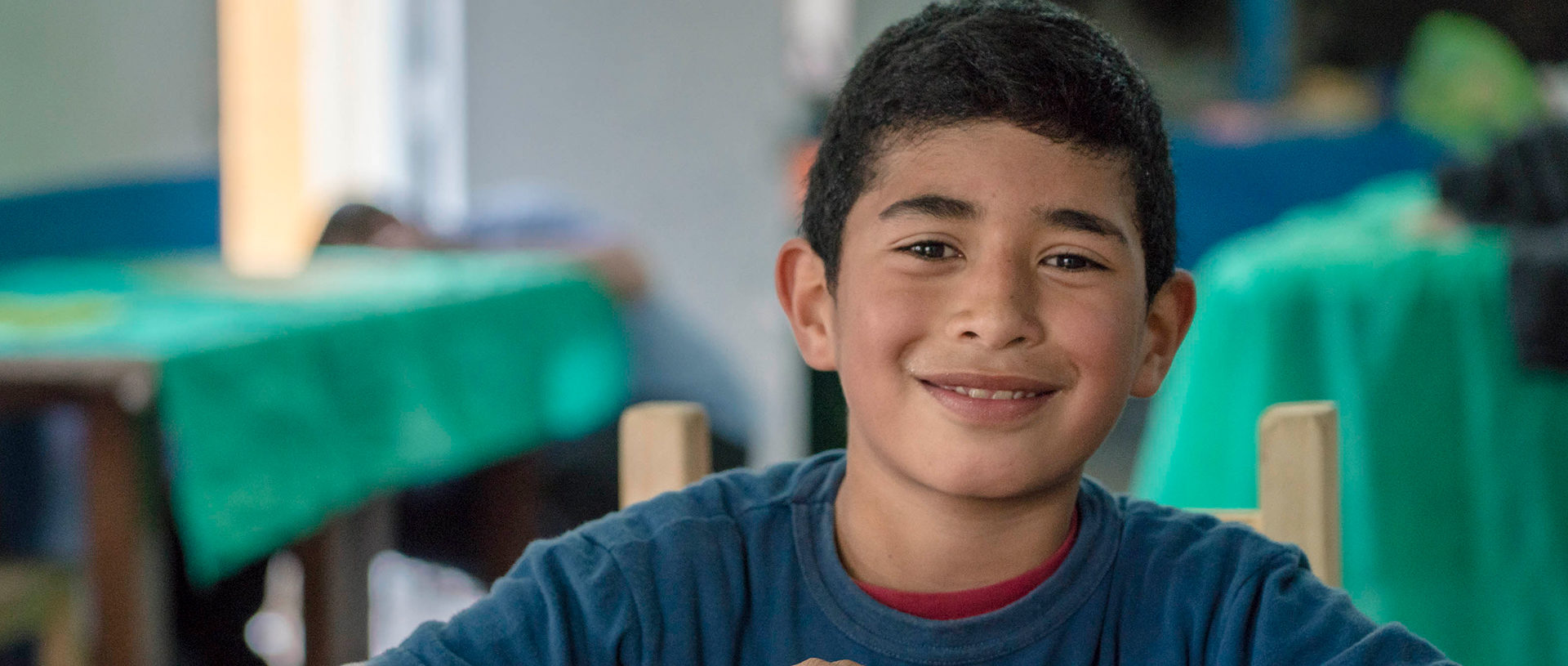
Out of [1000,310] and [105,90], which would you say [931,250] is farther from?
[105,90]

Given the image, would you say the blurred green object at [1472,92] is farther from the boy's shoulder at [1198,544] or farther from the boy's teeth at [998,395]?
the boy's teeth at [998,395]

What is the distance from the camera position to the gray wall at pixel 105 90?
2.82 metres

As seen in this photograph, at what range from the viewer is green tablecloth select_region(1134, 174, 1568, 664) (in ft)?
5.80

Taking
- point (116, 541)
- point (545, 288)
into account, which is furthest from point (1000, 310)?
point (545, 288)

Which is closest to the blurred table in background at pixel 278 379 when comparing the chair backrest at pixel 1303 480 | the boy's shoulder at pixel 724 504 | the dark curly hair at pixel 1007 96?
the boy's shoulder at pixel 724 504

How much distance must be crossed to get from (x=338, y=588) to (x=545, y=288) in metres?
0.78

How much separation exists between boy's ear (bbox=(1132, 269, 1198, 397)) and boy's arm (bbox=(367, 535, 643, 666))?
30 cm

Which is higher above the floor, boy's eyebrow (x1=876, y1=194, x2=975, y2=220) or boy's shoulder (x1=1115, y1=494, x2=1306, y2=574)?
boy's eyebrow (x1=876, y1=194, x2=975, y2=220)

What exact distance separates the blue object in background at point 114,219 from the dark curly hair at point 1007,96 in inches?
98.6

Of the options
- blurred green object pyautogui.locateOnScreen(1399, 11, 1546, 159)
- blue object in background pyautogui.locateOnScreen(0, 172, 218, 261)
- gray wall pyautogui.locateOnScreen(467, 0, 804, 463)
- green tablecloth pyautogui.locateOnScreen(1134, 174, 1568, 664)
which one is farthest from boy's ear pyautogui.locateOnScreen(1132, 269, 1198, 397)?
gray wall pyautogui.locateOnScreen(467, 0, 804, 463)

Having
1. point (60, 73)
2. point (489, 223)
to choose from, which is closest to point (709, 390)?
point (489, 223)

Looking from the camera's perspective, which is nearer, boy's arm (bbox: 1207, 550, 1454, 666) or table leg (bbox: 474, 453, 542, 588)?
boy's arm (bbox: 1207, 550, 1454, 666)

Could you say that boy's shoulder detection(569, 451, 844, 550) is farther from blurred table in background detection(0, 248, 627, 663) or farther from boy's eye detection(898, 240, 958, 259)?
blurred table in background detection(0, 248, 627, 663)

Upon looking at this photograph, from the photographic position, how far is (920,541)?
75 cm
